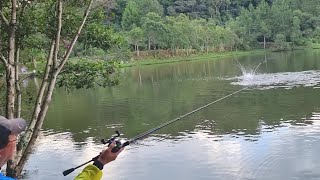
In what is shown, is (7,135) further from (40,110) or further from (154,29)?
(154,29)

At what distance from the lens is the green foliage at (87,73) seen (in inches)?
344

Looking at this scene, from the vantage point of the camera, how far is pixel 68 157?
14.0 m

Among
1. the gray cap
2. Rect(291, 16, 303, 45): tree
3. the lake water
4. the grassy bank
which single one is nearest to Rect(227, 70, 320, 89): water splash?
the lake water

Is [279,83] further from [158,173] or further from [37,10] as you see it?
[37,10]

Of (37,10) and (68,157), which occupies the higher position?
(37,10)

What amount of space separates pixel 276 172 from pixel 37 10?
6.51 metres

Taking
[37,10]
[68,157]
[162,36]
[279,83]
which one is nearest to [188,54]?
[162,36]

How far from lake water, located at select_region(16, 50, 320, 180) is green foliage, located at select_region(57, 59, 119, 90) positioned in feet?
11.8

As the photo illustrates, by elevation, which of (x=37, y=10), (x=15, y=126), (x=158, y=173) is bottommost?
(x=158, y=173)

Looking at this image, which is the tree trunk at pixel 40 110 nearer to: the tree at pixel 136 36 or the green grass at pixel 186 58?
the green grass at pixel 186 58

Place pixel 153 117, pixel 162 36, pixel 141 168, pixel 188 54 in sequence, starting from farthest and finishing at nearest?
pixel 188 54 → pixel 162 36 → pixel 153 117 → pixel 141 168

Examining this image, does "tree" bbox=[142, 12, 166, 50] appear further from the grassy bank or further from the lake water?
the lake water

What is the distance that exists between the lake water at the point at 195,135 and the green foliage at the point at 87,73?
11.8 ft

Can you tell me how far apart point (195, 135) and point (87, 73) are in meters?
7.56
